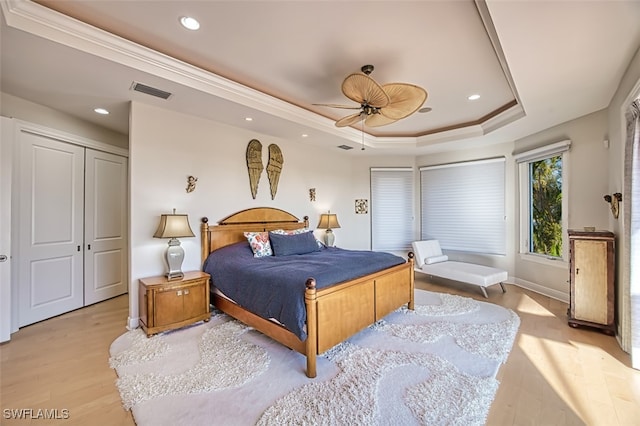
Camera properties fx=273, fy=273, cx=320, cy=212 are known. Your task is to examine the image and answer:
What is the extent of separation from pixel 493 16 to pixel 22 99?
191 inches

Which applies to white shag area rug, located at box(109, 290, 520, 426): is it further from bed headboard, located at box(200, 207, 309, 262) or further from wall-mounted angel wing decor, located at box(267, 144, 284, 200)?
wall-mounted angel wing decor, located at box(267, 144, 284, 200)

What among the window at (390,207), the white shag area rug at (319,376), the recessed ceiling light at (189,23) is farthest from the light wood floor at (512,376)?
the window at (390,207)

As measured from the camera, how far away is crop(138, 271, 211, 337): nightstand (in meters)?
2.96

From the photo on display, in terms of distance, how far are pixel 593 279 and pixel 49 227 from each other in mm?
6622

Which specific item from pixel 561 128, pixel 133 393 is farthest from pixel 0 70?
pixel 561 128

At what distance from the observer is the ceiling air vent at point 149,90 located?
286 cm

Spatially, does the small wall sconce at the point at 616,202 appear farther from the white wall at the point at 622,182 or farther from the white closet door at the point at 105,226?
the white closet door at the point at 105,226

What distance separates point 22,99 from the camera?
320cm

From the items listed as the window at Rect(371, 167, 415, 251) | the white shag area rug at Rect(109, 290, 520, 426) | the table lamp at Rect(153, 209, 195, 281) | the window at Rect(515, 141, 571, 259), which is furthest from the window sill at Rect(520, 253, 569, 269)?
the table lamp at Rect(153, 209, 195, 281)

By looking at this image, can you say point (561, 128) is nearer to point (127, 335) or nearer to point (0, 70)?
point (127, 335)

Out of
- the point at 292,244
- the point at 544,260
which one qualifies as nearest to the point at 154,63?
the point at 292,244

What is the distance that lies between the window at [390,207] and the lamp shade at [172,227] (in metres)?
4.06

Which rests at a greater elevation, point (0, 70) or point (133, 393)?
point (0, 70)

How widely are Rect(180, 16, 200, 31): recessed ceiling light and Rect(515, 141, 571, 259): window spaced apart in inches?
193
